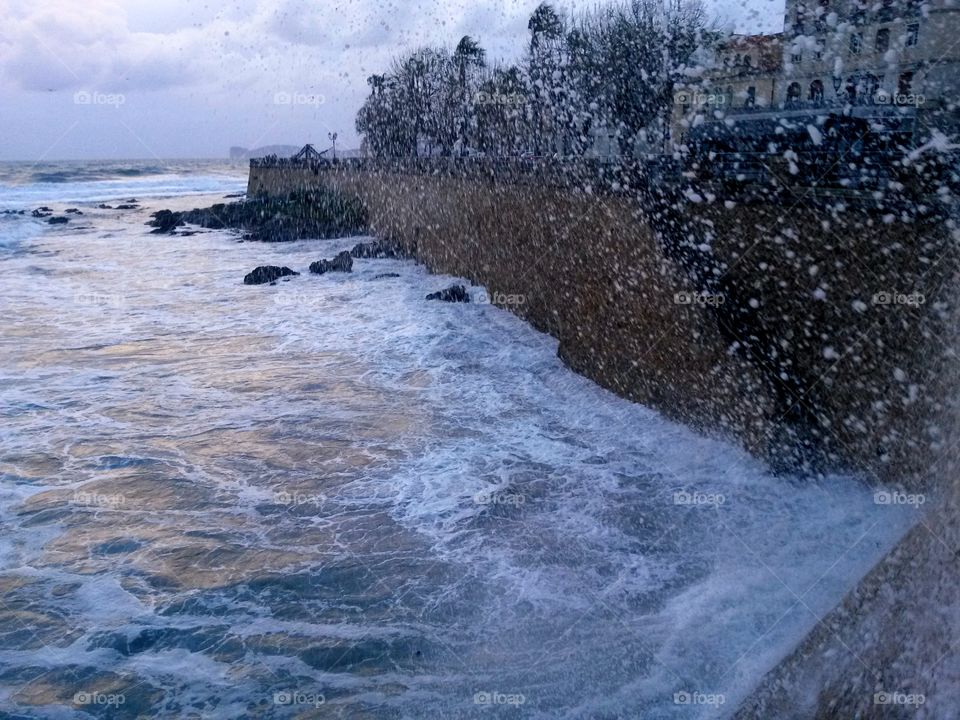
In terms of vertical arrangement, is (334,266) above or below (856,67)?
below

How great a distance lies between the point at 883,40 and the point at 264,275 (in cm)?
1393

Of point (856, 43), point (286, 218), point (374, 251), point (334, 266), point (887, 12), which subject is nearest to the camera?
point (887, 12)

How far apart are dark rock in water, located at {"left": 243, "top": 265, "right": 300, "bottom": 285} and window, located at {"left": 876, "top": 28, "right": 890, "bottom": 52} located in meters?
13.6

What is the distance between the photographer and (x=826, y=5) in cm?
866

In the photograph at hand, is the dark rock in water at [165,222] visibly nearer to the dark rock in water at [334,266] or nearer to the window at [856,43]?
the dark rock in water at [334,266]

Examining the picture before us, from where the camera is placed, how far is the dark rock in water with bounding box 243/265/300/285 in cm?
1823

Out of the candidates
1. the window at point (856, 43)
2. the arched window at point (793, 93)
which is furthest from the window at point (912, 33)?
the arched window at point (793, 93)

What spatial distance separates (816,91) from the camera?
879cm

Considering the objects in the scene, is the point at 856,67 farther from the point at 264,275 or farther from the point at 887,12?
the point at 264,275

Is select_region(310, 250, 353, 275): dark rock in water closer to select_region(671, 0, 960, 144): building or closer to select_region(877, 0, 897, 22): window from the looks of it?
select_region(671, 0, 960, 144): building

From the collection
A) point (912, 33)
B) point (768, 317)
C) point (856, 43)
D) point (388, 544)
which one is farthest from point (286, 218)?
point (388, 544)

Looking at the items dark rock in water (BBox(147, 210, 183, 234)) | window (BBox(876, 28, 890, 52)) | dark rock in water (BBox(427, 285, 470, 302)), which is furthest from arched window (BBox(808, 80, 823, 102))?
dark rock in water (BBox(147, 210, 183, 234))

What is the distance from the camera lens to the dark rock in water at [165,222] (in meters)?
32.2

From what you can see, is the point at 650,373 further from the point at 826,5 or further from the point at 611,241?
the point at 826,5
